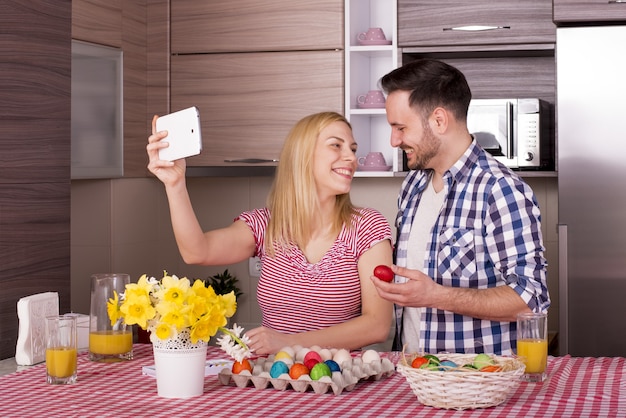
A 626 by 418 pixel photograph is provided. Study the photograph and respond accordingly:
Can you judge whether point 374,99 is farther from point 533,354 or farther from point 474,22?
point 533,354

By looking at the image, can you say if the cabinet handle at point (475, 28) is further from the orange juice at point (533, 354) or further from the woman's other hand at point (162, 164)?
→ the orange juice at point (533, 354)

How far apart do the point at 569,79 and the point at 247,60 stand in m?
1.26

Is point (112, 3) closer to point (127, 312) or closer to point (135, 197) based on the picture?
point (135, 197)

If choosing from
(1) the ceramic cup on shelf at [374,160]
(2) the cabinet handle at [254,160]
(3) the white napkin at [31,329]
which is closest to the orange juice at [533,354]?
(3) the white napkin at [31,329]

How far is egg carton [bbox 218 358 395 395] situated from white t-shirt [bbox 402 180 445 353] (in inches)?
21.0

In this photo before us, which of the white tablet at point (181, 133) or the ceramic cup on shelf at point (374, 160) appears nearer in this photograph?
the white tablet at point (181, 133)

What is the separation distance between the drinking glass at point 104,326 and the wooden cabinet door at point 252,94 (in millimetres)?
1652

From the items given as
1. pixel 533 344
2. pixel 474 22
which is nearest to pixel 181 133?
pixel 533 344

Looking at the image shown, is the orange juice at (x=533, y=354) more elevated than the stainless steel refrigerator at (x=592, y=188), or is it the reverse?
the stainless steel refrigerator at (x=592, y=188)

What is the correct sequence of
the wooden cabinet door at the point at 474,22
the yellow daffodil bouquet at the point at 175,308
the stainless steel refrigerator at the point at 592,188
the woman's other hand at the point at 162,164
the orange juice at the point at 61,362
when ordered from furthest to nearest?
the wooden cabinet door at the point at 474,22 → the stainless steel refrigerator at the point at 592,188 → the woman's other hand at the point at 162,164 → the orange juice at the point at 61,362 → the yellow daffodil bouquet at the point at 175,308

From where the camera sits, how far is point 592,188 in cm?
339

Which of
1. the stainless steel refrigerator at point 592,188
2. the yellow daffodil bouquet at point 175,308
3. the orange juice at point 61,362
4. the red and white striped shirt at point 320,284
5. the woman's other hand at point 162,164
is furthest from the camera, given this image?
the stainless steel refrigerator at point 592,188

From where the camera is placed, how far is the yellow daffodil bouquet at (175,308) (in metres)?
1.88

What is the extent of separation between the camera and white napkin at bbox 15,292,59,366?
7.76 feet
